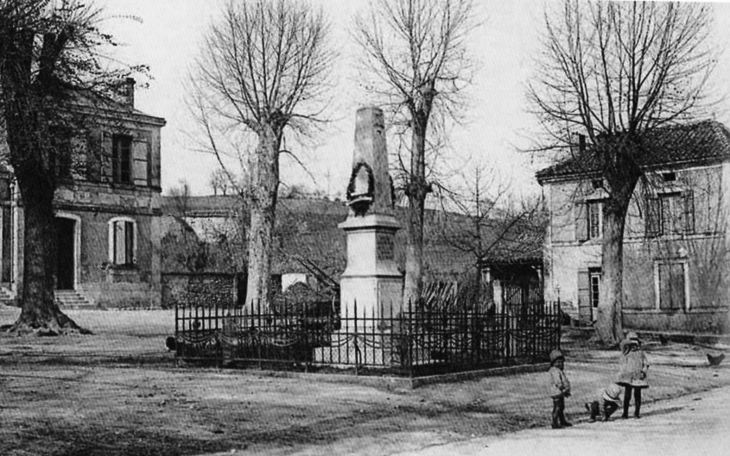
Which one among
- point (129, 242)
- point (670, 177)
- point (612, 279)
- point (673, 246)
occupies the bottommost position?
point (612, 279)

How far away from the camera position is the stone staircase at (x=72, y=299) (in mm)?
32844

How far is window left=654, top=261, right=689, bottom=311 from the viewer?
30156 mm

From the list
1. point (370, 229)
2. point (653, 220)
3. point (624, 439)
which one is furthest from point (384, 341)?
point (653, 220)

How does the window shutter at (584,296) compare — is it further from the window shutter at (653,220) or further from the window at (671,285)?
the window shutter at (653,220)

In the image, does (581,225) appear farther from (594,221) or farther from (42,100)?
(42,100)

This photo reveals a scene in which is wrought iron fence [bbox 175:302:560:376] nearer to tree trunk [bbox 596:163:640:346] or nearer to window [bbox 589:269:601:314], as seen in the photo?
tree trunk [bbox 596:163:640:346]

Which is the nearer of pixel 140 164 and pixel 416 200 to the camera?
pixel 416 200

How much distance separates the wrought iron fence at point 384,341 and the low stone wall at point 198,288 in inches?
868

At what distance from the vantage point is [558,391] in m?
10.1

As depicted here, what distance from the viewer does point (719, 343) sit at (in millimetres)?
26047

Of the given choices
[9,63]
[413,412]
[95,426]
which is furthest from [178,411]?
[9,63]

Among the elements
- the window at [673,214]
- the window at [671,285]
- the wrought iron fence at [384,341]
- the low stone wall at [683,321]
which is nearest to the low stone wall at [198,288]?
the low stone wall at [683,321]

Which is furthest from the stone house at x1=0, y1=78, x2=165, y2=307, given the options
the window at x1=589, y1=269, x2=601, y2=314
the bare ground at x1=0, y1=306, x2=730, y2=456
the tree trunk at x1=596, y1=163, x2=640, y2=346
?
the tree trunk at x1=596, y1=163, x2=640, y2=346

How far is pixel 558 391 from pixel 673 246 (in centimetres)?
2197
